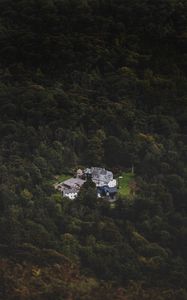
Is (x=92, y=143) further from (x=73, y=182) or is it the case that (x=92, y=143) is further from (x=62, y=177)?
(x=73, y=182)

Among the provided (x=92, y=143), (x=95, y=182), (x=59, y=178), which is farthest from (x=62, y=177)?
(x=92, y=143)

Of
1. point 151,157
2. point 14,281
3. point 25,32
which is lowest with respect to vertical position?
point 14,281

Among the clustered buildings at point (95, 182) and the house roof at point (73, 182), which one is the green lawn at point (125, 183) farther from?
the house roof at point (73, 182)

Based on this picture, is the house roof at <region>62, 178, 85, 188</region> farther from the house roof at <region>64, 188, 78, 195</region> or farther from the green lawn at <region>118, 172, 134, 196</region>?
the green lawn at <region>118, 172, 134, 196</region>


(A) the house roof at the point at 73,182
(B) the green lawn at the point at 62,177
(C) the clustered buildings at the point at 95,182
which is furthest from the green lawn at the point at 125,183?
(B) the green lawn at the point at 62,177

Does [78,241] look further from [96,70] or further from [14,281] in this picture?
[96,70]

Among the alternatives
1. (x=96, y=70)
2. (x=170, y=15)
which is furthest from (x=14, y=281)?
(x=170, y=15)
